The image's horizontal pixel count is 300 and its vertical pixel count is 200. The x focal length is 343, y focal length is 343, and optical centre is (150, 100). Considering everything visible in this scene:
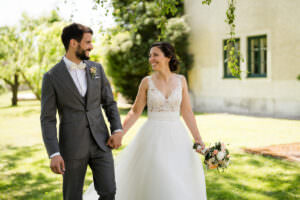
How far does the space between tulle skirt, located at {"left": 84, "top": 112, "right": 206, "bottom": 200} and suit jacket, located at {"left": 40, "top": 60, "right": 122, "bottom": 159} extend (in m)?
0.98

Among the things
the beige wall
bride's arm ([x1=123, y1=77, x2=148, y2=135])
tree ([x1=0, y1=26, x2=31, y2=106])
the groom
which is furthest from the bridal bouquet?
tree ([x1=0, y1=26, x2=31, y2=106])

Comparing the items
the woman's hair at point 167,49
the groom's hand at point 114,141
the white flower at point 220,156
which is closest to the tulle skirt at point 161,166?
the white flower at point 220,156

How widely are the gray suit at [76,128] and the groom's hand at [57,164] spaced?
0.07 metres

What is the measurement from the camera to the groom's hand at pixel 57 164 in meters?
3.03

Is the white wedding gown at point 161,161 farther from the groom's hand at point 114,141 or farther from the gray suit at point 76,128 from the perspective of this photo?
the groom's hand at point 114,141

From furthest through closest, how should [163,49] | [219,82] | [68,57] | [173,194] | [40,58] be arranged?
[40,58] < [219,82] < [163,49] < [173,194] < [68,57]

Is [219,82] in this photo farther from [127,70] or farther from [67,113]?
[67,113]

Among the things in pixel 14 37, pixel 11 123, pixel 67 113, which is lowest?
pixel 11 123

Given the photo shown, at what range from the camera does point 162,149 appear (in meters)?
4.18

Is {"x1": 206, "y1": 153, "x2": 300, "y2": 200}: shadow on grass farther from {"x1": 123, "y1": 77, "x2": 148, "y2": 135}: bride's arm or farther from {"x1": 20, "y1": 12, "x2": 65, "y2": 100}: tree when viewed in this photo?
{"x1": 20, "y1": 12, "x2": 65, "y2": 100}: tree

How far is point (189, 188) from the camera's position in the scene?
4059 mm

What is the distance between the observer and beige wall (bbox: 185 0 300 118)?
14.3 meters

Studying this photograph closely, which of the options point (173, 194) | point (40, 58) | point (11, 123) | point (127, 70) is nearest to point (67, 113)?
point (173, 194)

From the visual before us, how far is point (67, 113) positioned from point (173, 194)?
1.56 meters
